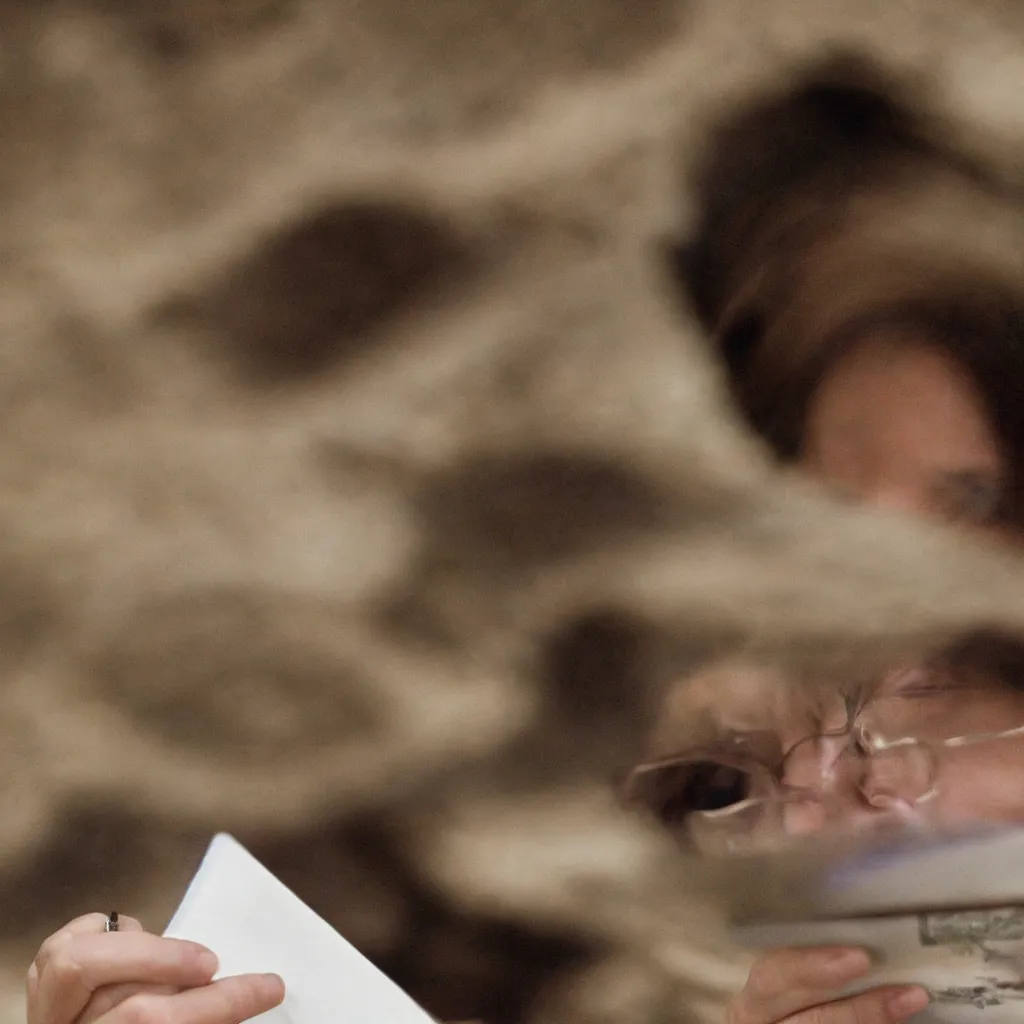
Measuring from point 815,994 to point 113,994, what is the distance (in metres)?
0.28

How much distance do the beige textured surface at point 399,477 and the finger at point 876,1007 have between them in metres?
0.04

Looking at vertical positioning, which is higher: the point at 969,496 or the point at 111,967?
the point at 969,496

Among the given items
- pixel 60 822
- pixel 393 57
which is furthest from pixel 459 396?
pixel 60 822

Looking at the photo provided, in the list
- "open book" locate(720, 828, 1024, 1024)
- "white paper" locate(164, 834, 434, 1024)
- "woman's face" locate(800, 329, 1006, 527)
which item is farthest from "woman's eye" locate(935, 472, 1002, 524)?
"white paper" locate(164, 834, 434, 1024)

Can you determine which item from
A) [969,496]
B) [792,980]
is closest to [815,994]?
[792,980]

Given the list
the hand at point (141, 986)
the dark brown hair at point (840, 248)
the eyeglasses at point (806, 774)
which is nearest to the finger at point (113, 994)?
the hand at point (141, 986)

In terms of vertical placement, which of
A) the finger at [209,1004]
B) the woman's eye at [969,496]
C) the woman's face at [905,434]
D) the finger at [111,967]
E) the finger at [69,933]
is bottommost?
the finger at [209,1004]

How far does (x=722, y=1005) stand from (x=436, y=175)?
38 cm

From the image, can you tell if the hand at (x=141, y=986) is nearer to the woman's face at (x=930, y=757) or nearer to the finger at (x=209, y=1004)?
the finger at (x=209, y=1004)

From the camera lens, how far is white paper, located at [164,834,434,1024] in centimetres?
46

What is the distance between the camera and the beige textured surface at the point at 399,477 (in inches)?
18.9

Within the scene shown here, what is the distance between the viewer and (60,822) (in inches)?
21.1

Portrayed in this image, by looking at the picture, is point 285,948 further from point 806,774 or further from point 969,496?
point 969,496

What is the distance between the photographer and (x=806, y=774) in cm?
46
